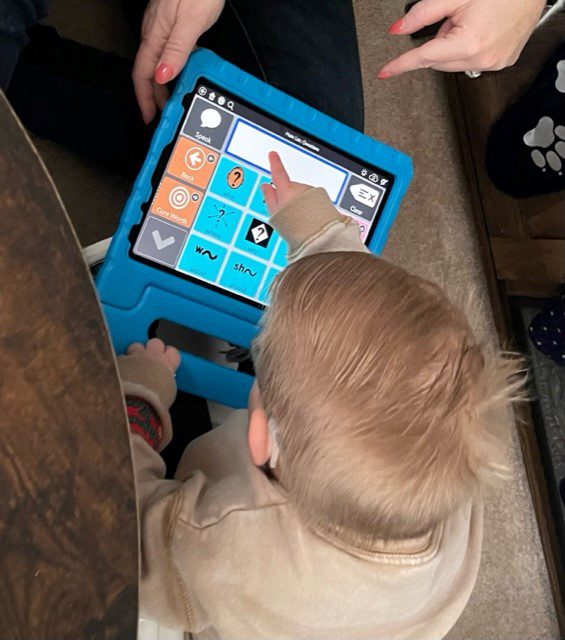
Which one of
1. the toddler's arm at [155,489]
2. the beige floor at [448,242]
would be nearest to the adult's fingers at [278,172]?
the toddler's arm at [155,489]

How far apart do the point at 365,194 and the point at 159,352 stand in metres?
0.28

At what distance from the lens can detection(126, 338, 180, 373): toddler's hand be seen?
0.65 meters

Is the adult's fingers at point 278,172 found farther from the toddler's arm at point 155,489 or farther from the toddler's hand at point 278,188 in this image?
the toddler's arm at point 155,489

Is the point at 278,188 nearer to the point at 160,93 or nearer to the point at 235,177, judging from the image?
the point at 235,177

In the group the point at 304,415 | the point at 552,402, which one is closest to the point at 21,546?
the point at 304,415

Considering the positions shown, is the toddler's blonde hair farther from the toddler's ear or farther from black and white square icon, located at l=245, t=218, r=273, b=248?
black and white square icon, located at l=245, t=218, r=273, b=248

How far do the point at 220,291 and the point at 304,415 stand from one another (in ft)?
0.81

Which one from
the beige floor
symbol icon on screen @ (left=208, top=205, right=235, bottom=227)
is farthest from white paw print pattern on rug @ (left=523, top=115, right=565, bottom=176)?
symbol icon on screen @ (left=208, top=205, right=235, bottom=227)

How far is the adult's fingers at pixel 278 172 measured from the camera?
64 cm

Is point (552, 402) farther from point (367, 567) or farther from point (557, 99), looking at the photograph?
point (367, 567)

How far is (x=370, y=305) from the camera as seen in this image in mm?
458

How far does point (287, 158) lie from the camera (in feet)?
2.17

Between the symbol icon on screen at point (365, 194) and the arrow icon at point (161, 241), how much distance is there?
0.66 feet

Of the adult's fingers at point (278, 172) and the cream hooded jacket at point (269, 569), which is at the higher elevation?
the adult's fingers at point (278, 172)
